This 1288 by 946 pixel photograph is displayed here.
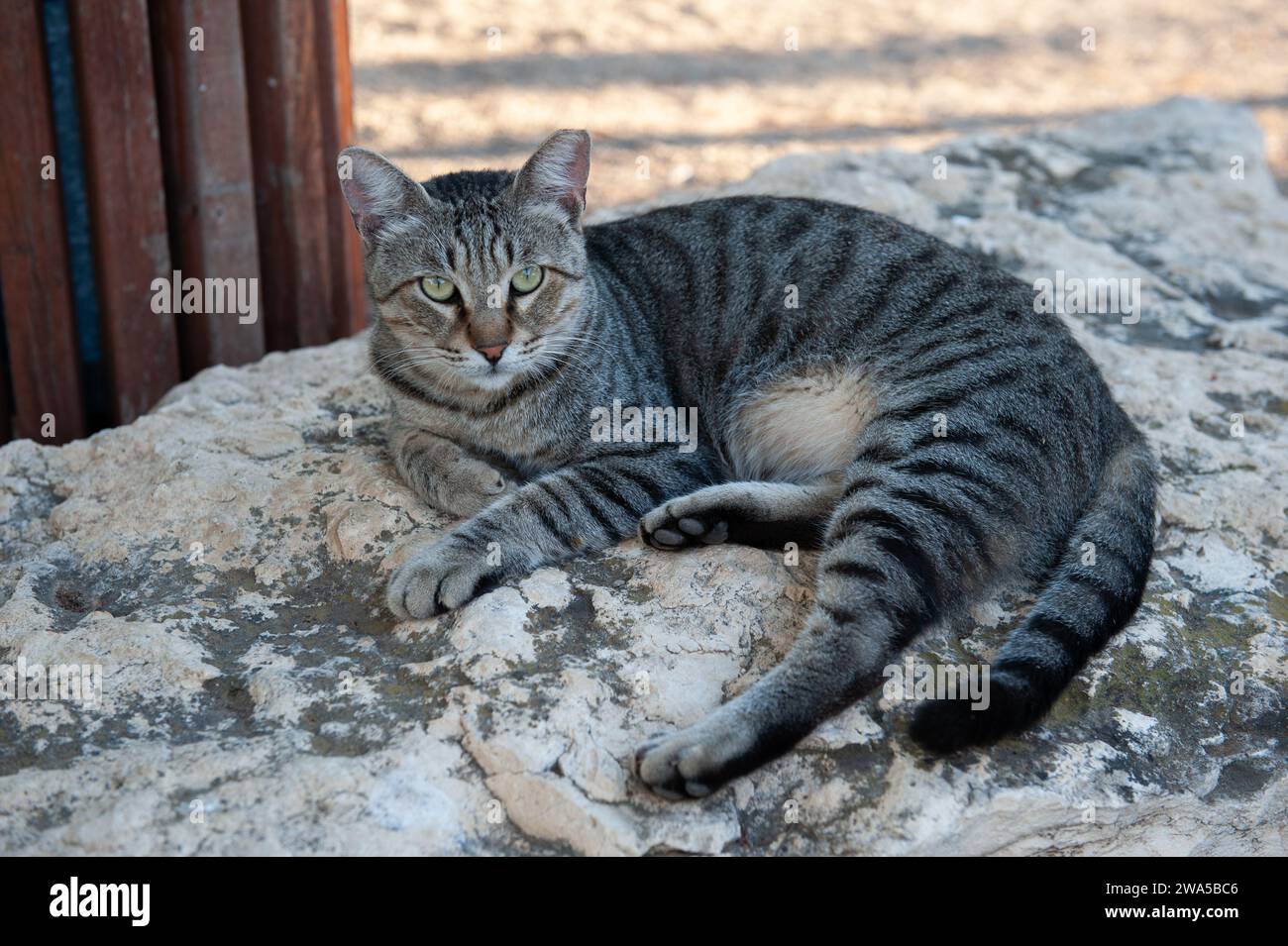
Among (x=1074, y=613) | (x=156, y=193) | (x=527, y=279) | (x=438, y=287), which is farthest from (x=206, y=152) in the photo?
(x=1074, y=613)

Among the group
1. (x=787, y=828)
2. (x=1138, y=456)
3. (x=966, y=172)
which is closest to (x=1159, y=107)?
(x=966, y=172)

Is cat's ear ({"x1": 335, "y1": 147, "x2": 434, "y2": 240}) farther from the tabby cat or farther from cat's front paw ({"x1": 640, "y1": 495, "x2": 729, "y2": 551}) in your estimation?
cat's front paw ({"x1": 640, "y1": 495, "x2": 729, "y2": 551})

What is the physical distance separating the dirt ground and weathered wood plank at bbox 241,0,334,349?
294cm

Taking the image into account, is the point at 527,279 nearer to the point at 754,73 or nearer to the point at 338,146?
the point at 338,146

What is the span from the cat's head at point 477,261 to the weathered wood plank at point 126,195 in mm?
1221

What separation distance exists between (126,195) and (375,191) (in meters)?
1.35

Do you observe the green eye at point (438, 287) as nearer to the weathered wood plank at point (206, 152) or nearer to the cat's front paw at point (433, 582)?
the cat's front paw at point (433, 582)

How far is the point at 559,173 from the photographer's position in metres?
3.63

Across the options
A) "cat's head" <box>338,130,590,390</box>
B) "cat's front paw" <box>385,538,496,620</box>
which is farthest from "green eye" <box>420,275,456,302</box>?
"cat's front paw" <box>385,538,496,620</box>

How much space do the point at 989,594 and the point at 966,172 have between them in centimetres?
325

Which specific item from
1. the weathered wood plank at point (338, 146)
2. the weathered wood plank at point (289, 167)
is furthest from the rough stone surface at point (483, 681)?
the weathered wood plank at point (338, 146)

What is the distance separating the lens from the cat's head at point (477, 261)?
3.43 meters

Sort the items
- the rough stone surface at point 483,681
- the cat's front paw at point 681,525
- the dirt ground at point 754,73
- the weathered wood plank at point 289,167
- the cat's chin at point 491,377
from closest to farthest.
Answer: the rough stone surface at point 483,681
the cat's front paw at point 681,525
the cat's chin at point 491,377
the weathered wood plank at point 289,167
the dirt ground at point 754,73

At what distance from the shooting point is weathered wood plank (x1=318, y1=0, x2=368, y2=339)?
15.8ft
